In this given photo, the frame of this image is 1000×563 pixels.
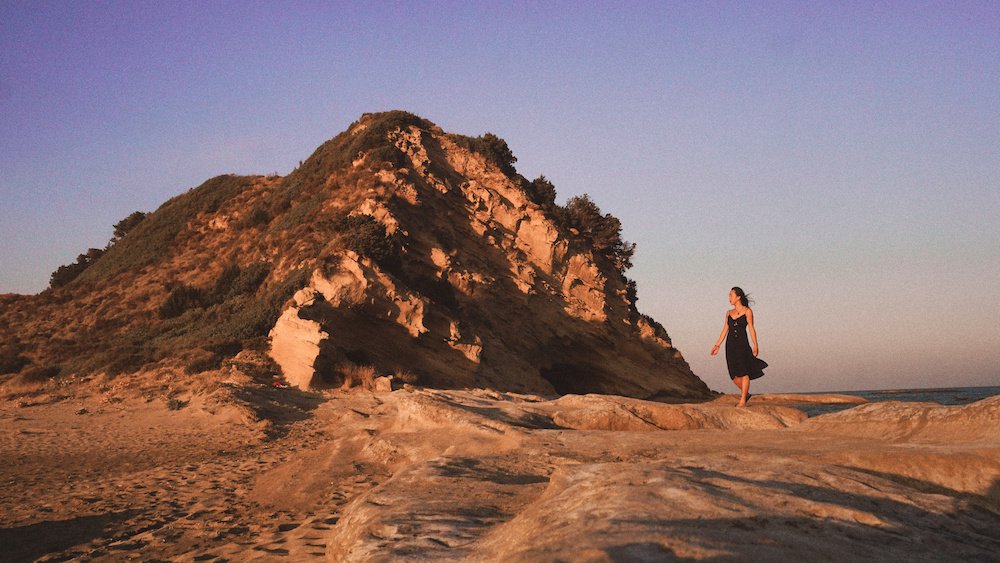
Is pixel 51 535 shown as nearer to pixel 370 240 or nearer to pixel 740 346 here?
pixel 740 346

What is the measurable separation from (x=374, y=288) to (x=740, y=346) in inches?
439

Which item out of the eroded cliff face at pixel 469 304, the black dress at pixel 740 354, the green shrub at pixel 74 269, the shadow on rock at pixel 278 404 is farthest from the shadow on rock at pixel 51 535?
the green shrub at pixel 74 269

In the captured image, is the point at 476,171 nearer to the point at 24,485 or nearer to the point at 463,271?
the point at 463,271

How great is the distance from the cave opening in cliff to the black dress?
17403mm

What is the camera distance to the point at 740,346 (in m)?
11.5

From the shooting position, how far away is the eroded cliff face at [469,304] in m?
18.1

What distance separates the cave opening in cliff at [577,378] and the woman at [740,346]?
1742 cm

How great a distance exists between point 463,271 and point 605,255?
1156cm

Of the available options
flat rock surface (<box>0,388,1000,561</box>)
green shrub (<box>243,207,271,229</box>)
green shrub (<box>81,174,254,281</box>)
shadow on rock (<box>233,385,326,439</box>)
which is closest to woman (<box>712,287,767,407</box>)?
flat rock surface (<box>0,388,1000,561</box>)

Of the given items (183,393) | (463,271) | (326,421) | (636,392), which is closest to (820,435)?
(326,421)

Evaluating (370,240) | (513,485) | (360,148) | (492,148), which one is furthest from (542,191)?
(513,485)

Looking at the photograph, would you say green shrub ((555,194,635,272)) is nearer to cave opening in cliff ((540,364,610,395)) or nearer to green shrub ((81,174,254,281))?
cave opening in cliff ((540,364,610,395))

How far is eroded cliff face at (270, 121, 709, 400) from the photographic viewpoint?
59.4 ft

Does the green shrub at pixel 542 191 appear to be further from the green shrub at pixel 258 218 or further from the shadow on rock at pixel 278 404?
the shadow on rock at pixel 278 404
